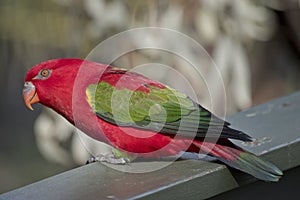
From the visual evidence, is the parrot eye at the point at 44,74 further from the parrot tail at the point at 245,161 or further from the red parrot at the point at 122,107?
the parrot tail at the point at 245,161

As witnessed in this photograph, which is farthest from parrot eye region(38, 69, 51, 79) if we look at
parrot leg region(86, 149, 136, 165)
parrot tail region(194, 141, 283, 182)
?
parrot tail region(194, 141, 283, 182)

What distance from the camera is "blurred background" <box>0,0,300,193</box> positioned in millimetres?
3840

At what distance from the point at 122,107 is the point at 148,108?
0.25ft

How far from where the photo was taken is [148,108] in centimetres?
232

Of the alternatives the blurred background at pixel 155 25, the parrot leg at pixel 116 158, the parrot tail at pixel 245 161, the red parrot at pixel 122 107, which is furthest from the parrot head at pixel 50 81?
the blurred background at pixel 155 25

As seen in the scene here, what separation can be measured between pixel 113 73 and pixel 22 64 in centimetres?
213

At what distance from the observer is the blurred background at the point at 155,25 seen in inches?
151

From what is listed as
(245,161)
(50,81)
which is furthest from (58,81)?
(245,161)

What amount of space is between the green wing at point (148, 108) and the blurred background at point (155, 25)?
4.72ft

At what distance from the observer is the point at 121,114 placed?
234cm

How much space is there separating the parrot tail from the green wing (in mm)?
86

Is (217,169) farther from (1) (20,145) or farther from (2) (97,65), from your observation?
(1) (20,145)

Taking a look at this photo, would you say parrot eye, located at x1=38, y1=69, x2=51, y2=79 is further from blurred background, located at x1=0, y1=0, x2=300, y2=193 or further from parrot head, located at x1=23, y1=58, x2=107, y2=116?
blurred background, located at x1=0, y1=0, x2=300, y2=193

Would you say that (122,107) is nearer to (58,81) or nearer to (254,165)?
(58,81)
